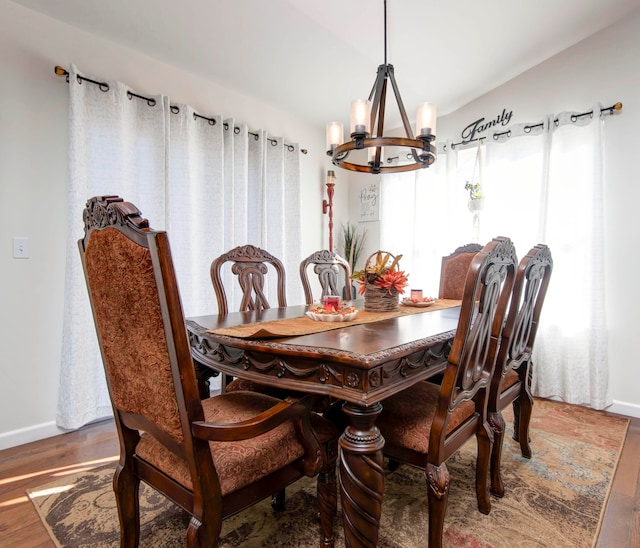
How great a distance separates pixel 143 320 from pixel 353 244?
363 centimetres

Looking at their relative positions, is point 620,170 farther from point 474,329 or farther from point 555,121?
point 474,329

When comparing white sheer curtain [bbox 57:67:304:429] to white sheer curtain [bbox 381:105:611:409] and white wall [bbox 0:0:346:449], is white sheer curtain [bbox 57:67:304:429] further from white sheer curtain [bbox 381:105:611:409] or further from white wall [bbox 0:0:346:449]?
white sheer curtain [bbox 381:105:611:409]

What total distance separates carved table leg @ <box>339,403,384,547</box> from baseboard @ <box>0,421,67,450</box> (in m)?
2.05

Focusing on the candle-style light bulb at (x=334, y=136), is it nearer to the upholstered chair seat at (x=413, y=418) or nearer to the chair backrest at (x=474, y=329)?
the chair backrest at (x=474, y=329)

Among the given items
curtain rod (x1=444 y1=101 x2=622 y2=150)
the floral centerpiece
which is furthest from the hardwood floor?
curtain rod (x1=444 y1=101 x2=622 y2=150)

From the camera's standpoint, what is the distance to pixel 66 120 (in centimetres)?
225

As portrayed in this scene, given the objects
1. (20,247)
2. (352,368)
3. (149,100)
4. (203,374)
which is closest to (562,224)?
(352,368)

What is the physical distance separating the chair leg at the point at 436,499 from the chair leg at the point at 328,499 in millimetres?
310

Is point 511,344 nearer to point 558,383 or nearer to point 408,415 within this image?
point 408,415

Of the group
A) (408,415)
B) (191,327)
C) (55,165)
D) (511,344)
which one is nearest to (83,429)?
(191,327)

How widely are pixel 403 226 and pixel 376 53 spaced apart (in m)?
1.67

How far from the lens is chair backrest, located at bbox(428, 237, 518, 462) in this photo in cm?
111

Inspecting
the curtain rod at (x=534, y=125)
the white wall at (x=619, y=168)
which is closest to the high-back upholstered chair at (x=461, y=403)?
the curtain rod at (x=534, y=125)

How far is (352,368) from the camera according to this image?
1006 millimetres
